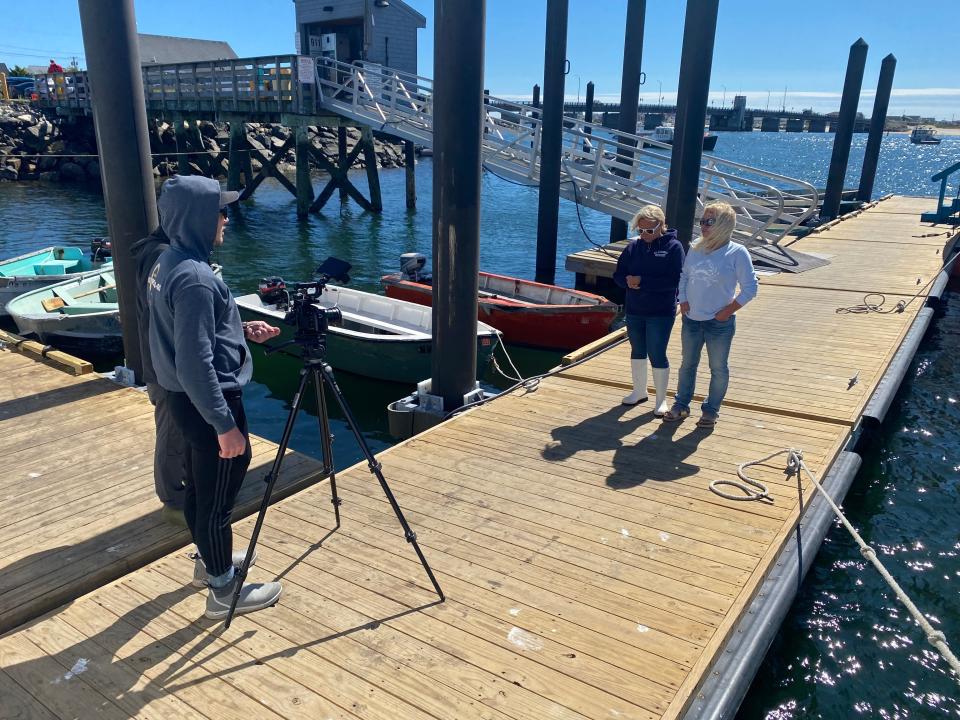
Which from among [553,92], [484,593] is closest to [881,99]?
[553,92]

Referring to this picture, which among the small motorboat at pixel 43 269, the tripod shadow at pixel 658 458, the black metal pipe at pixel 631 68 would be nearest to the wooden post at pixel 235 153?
the small motorboat at pixel 43 269

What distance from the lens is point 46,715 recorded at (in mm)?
2740

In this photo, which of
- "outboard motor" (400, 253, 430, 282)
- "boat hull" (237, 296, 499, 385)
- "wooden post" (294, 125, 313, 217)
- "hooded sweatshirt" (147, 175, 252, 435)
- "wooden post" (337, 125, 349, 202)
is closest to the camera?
"hooded sweatshirt" (147, 175, 252, 435)

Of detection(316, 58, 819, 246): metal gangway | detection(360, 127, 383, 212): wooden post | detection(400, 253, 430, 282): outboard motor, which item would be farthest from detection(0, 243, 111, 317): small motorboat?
detection(360, 127, 383, 212): wooden post

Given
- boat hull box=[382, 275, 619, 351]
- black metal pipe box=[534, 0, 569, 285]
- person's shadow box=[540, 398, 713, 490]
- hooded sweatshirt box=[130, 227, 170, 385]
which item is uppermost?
black metal pipe box=[534, 0, 569, 285]

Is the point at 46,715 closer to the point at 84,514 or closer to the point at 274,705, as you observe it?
the point at 274,705

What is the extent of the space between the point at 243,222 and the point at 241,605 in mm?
24031

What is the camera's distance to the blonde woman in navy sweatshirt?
5281 mm

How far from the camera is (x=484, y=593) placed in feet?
11.6

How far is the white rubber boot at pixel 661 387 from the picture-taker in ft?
18.6

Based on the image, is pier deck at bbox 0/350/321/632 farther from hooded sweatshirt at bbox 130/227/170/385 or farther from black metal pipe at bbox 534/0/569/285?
black metal pipe at bbox 534/0/569/285

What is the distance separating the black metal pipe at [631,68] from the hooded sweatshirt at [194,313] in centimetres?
1407

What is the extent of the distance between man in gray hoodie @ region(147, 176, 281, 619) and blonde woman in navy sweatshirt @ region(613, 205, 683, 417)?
3208 millimetres

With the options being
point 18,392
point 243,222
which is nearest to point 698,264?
point 18,392
